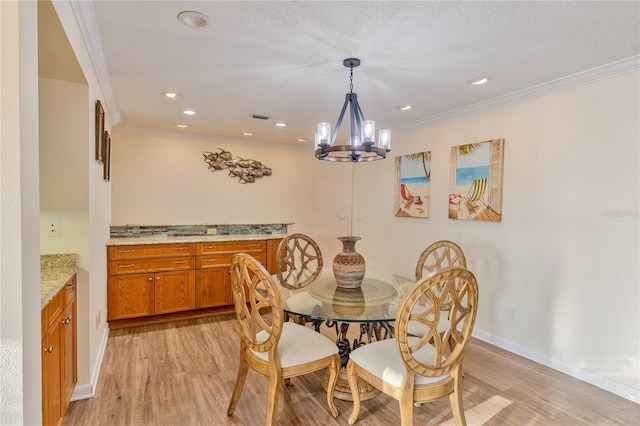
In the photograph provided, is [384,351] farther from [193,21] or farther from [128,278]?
[128,278]

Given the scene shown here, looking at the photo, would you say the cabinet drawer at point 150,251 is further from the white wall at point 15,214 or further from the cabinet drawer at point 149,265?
the white wall at point 15,214

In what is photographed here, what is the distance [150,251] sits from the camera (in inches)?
146

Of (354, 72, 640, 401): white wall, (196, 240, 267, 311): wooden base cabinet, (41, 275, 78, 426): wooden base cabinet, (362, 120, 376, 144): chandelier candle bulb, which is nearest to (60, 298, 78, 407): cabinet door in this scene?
(41, 275, 78, 426): wooden base cabinet

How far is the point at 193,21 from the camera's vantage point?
73.0 inches

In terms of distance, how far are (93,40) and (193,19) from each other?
0.70m

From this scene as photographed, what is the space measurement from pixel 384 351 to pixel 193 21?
7.13 ft

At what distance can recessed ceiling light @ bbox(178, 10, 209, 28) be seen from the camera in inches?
70.1

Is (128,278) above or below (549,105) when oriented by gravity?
below

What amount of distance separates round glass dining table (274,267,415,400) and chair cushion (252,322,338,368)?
122 mm

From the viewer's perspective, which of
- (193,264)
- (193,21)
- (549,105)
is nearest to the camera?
(193,21)

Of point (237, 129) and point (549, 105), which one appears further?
point (237, 129)

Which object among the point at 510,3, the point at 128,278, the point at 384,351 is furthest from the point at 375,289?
the point at 128,278

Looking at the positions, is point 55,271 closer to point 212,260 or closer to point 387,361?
point 387,361

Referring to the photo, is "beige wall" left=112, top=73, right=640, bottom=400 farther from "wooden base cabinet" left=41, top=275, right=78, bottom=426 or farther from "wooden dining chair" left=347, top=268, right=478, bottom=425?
"wooden base cabinet" left=41, top=275, right=78, bottom=426
